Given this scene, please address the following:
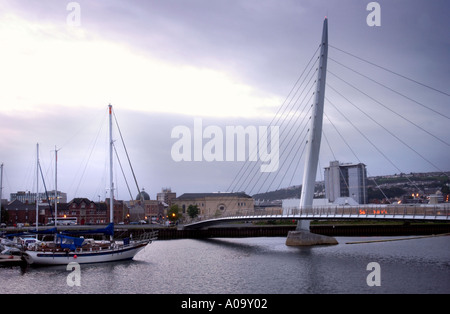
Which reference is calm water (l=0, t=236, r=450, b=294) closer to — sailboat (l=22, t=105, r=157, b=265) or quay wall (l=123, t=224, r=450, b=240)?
sailboat (l=22, t=105, r=157, b=265)

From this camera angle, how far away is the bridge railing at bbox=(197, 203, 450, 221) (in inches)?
1554

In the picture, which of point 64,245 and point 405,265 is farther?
point 64,245

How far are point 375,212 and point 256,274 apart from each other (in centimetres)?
1424

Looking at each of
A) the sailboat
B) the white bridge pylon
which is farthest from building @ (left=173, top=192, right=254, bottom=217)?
the sailboat

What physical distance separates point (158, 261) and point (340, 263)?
58.5 feet

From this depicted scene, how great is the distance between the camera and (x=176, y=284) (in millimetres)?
34000

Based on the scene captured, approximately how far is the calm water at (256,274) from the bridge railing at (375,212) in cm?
395

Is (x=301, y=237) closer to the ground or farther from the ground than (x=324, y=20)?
closer to the ground

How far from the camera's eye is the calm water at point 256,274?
31578mm

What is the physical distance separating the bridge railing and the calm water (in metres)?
3.95

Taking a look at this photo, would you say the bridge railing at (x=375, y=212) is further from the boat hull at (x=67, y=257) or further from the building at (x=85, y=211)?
the building at (x=85, y=211)
